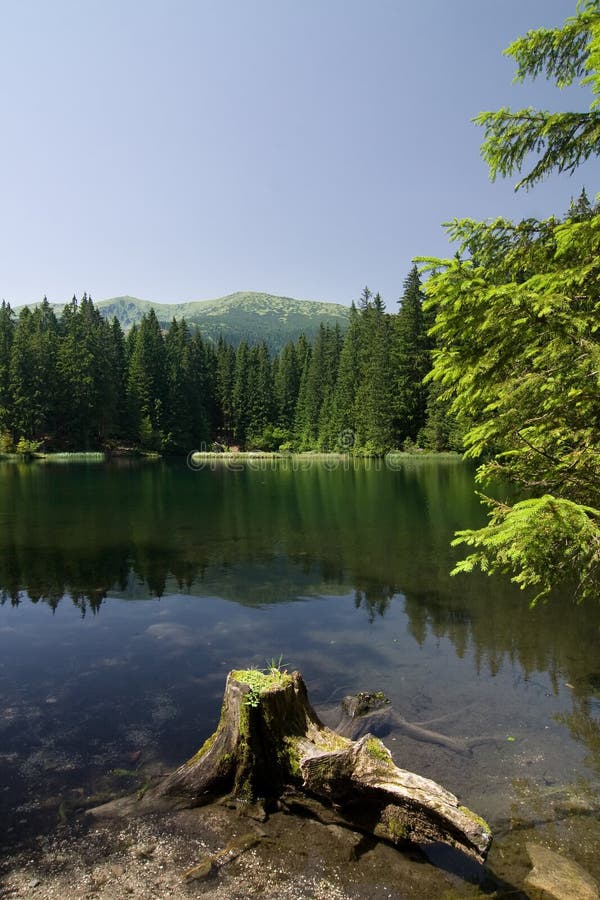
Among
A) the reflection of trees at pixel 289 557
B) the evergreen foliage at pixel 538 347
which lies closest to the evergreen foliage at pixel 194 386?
the reflection of trees at pixel 289 557

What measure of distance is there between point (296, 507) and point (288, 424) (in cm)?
8237

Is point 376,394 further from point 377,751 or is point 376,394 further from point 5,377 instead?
point 377,751

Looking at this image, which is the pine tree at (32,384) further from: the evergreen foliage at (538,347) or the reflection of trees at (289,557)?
the evergreen foliage at (538,347)

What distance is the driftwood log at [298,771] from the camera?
4.68 meters

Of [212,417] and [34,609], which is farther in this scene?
[212,417]

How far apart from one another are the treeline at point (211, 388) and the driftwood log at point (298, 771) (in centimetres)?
6210

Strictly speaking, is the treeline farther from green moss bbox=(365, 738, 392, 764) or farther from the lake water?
green moss bbox=(365, 738, 392, 764)

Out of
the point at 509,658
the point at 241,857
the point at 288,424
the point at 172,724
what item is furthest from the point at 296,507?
the point at 288,424

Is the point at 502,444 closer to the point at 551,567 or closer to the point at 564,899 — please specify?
the point at 551,567

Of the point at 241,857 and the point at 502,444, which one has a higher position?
the point at 502,444

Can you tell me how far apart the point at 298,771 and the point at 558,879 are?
2.39 m

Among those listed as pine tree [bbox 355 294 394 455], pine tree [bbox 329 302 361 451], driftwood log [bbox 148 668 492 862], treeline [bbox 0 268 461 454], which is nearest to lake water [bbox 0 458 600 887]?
driftwood log [bbox 148 668 492 862]

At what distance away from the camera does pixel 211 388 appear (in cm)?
11575

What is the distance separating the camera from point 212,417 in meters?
116
